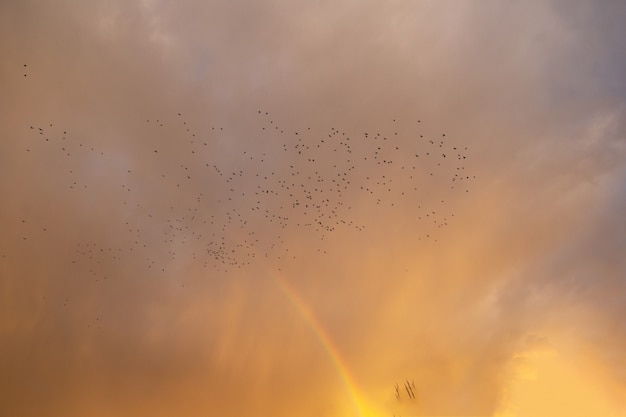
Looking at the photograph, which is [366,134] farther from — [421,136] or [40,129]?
[40,129]

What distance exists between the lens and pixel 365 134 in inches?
2857

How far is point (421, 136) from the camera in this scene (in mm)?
81062

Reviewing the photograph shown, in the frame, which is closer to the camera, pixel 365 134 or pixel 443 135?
pixel 365 134

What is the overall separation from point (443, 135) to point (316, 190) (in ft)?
95.2

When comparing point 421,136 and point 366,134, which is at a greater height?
point 421,136

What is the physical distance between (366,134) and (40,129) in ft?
208

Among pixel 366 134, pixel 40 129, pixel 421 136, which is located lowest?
pixel 366 134

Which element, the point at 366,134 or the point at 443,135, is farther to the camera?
the point at 443,135

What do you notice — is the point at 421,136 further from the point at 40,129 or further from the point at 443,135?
the point at 40,129

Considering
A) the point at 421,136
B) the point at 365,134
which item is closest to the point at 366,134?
the point at 365,134

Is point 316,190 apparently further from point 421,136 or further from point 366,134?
point 421,136

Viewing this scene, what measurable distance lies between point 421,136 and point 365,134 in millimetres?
15797

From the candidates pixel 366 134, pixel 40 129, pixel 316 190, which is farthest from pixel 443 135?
pixel 40 129

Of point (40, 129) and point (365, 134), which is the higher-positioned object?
point (40, 129)
